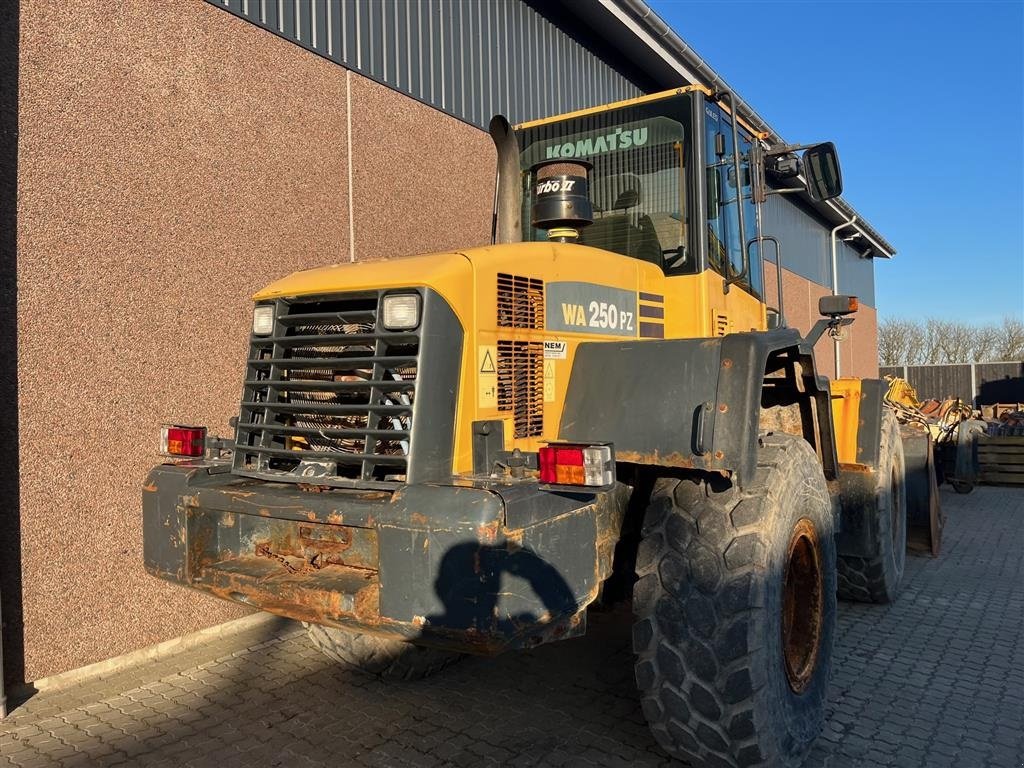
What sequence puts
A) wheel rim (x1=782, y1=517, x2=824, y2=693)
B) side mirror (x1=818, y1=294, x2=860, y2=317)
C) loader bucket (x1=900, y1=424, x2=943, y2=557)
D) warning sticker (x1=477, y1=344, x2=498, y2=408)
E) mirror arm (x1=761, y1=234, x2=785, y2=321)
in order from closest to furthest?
warning sticker (x1=477, y1=344, x2=498, y2=408), wheel rim (x1=782, y1=517, x2=824, y2=693), mirror arm (x1=761, y1=234, x2=785, y2=321), side mirror (x1=818, y1=294, x2=860, y2=317), loader bucket (x1=900, y1=424, x2=943, y2=557)

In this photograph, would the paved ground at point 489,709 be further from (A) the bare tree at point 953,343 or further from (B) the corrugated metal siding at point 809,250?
(A) the bare tree at point 953,343

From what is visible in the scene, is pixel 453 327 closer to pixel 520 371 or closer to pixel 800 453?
→ pixel 520 371

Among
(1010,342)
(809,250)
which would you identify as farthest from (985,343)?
(809,250)

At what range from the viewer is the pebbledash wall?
4246mm

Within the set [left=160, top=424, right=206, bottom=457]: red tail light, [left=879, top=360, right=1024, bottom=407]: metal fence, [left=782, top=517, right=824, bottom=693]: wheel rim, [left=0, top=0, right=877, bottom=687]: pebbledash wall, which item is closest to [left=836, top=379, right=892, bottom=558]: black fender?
[left=782, top=517, right=824, bottom=693]: wheel rim

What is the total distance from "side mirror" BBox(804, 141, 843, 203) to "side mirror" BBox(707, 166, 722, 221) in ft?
1.61

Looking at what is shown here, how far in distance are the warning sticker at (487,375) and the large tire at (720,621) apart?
0.83 m

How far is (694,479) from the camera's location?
321 cm

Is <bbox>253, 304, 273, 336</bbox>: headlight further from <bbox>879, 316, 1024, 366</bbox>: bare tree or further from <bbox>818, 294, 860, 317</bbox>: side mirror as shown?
<bbox>879, 316, 1024, 366</bbox>: bare tree

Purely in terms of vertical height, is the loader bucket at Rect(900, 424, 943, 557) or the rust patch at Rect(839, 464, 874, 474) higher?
the rust patch at Rect(839, 464, 874, 474)

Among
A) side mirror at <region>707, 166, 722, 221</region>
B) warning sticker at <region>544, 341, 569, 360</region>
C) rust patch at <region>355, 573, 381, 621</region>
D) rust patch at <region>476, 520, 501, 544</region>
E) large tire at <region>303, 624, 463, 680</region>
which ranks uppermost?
side mirror at <region>707, 166, 722, 221</region>

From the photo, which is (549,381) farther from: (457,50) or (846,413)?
(457,50)

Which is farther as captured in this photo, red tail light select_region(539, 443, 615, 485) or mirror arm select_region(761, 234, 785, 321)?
mirror arm select_region(761, 234, 785, 321)

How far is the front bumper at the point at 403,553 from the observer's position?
2484 mm
